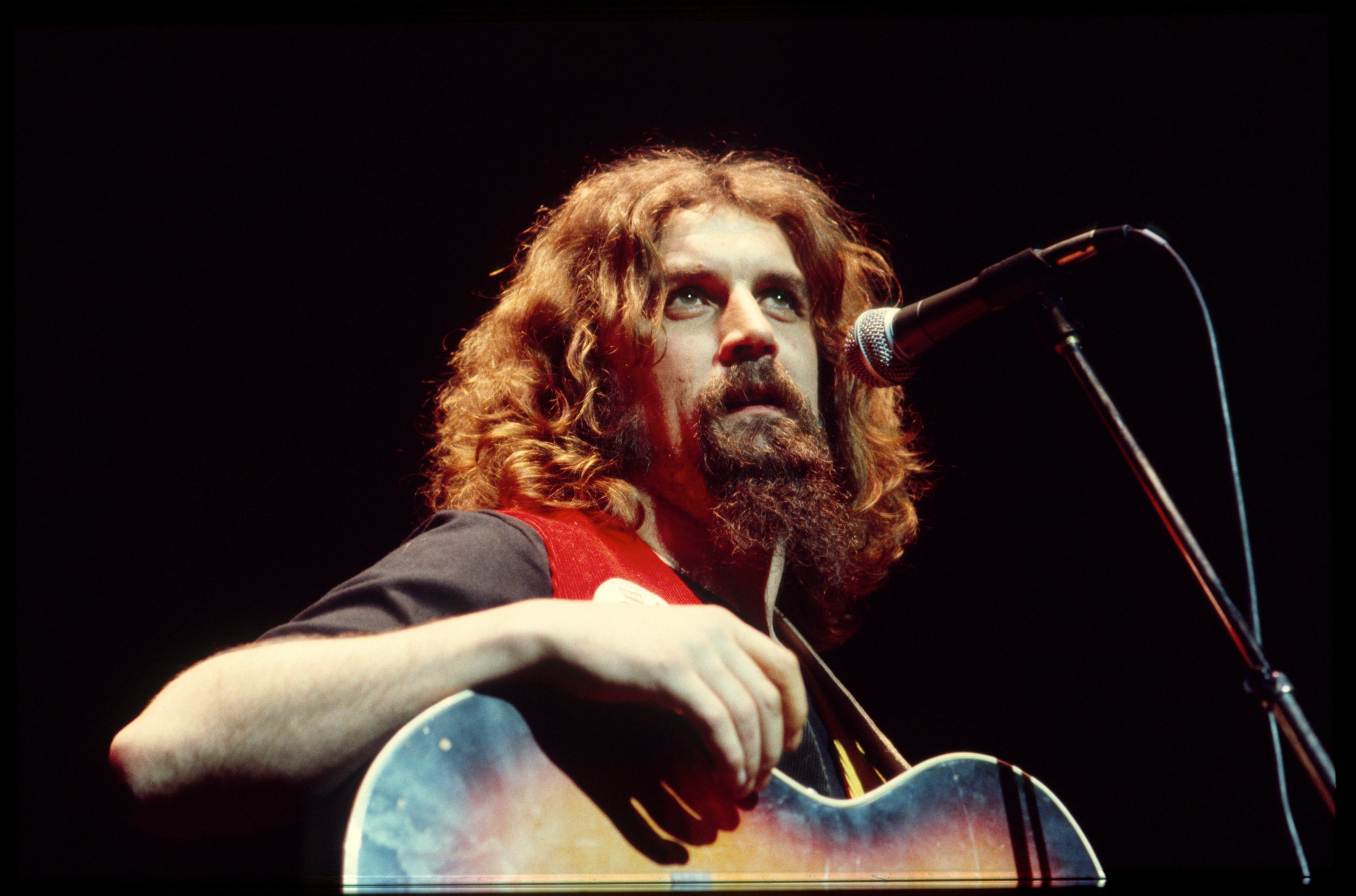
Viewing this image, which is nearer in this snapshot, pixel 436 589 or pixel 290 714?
pixel 290 714

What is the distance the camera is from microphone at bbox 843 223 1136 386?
3.56ft

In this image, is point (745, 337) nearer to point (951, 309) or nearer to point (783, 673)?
point (951, 309)

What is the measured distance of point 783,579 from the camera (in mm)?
2076

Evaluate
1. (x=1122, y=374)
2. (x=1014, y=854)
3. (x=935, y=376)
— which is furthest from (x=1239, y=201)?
(x=1014, y=854)

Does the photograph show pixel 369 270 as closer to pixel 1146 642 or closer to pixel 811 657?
pixel 811 657

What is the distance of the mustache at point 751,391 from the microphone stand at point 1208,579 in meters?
0.63

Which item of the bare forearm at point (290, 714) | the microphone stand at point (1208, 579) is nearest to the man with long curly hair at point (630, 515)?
the bare forearm at point (290, 714)

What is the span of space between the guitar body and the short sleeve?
0.72ft

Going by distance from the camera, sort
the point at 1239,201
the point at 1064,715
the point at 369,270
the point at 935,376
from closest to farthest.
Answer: the point at 1239,201 → the point at 1064,715 → the point at 369,270 → the point at 935,376

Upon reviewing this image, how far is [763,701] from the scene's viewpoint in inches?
36.2

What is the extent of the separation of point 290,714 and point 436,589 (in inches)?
9.8

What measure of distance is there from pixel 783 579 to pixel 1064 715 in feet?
2.45

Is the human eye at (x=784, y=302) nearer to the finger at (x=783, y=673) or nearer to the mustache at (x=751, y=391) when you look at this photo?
the mustache at (x=751, y=391)

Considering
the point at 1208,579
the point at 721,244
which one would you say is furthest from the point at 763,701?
the point at 721,244
